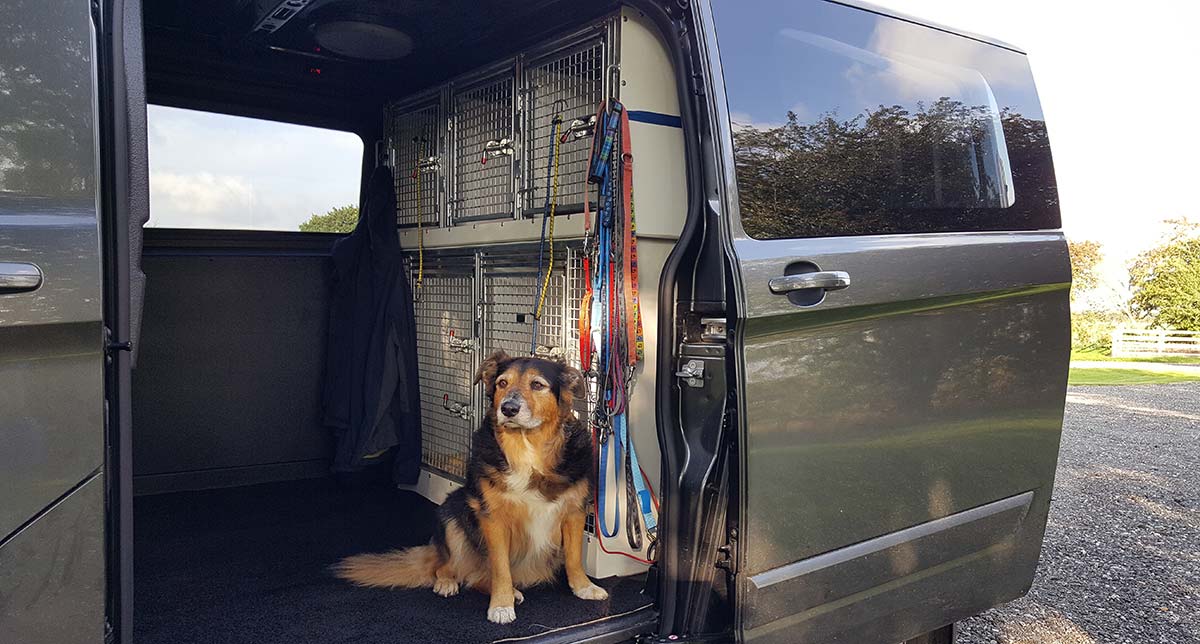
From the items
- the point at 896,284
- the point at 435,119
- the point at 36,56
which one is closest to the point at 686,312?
the point at 896,284

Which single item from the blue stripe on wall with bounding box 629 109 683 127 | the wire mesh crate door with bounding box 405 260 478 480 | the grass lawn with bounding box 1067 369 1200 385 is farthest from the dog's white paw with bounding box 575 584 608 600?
the grass lawn with bounding box 1067 369 1200 385

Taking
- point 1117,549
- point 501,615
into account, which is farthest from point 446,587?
point 1117,549

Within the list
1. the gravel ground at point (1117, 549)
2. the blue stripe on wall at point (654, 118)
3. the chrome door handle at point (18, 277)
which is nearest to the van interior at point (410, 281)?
the blue stripe on wall at point (654, 118)

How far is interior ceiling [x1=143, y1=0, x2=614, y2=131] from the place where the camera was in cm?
328

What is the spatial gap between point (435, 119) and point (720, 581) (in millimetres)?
2965

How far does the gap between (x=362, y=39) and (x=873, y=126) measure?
219cm

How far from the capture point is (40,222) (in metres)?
1.35

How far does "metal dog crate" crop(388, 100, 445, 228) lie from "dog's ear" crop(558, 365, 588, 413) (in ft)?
5.16

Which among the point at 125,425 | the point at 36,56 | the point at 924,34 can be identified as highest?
the point at 924,34

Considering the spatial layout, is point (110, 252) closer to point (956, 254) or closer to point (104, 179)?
point (104, 179)

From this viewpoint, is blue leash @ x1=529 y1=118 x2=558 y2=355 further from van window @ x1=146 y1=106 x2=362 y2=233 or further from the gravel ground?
the gravel ground

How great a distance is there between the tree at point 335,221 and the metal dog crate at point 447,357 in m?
0.45

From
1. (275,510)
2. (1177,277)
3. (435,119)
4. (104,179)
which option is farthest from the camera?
(1177,277)

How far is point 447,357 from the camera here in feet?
13.8
